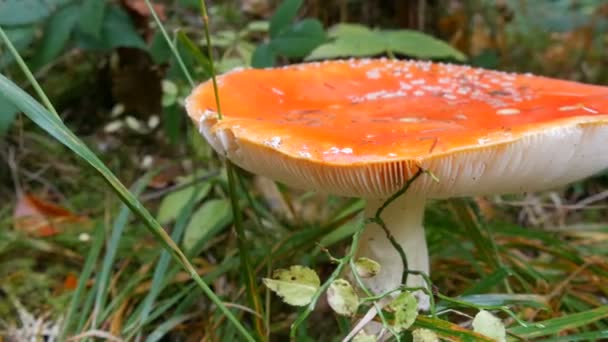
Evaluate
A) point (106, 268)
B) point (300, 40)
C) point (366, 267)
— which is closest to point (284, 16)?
point (300, 40)

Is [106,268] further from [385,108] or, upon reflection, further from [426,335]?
[426,335]

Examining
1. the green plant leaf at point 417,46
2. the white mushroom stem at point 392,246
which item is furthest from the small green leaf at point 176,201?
the green plant leaf at point 417,46

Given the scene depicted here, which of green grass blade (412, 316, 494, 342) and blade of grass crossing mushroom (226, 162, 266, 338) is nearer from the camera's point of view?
green grass blade (412, 316, 494, 342)

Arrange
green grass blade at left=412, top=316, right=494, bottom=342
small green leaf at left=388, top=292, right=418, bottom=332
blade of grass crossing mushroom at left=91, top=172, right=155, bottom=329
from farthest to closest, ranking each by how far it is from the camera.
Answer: blade of grass crossing mushroom at left=91, top=172, right=155, bottom=329, green grass blade at left=412, top=316, right=494, bottom=342, small green leaf at left=388, top=292, right=418, bottom=332

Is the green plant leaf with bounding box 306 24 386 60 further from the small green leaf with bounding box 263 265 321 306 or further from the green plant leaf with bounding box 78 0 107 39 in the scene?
the small green leaf with bounding box 263 265 321 306

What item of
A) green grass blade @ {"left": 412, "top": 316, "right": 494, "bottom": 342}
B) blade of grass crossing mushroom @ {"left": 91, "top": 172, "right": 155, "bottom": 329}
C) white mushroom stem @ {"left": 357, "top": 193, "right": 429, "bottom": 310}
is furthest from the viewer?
blade of grass crossing mushroom @ {"left": 91, "top": 172, "right": 155, "bottom": 329}

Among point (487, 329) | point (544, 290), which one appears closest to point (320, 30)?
point (544, 290)

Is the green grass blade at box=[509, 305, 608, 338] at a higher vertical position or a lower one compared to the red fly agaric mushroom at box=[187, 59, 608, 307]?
lower

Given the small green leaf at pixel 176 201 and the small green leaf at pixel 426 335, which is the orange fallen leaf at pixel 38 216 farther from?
the small green leaf at pixel 426 335

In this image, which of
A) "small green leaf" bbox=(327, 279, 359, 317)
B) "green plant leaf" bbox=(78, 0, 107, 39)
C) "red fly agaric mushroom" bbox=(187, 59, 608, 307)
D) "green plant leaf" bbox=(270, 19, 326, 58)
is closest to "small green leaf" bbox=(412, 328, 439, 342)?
"small green leaf" bbox=(327, 279, 359, 317)
